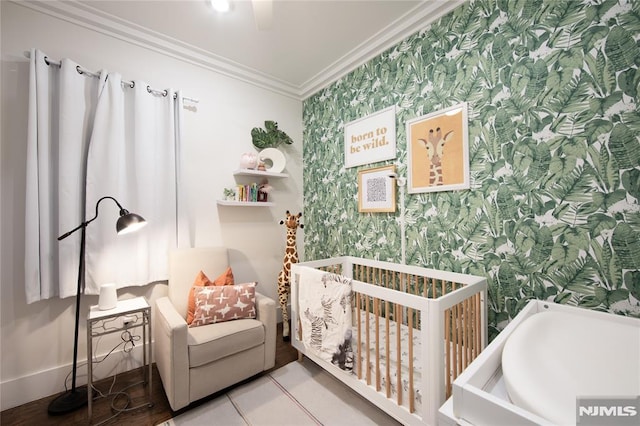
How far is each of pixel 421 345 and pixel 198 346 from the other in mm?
1326

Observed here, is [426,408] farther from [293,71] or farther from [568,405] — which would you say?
[293,71]

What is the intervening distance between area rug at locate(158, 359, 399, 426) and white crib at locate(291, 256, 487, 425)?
6.9 inches

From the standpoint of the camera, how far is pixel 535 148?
1513mm

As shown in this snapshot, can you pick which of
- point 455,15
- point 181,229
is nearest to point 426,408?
point 181,229

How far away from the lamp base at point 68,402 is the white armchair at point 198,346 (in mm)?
462

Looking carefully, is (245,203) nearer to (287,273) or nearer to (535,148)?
(287,273)

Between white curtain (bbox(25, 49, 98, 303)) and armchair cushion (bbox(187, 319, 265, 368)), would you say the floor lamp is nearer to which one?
white curtain (bbox(25, 49, 98, 303))

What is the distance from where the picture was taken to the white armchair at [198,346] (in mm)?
1590

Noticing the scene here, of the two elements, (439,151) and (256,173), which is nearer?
(439,151)

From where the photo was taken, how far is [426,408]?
4.13 feet

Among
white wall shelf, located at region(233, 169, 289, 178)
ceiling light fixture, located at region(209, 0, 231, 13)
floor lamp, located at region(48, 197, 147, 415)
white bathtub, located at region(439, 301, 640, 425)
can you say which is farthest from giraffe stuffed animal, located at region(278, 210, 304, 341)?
white bathtub, located at region(439, 301, 640, 425)

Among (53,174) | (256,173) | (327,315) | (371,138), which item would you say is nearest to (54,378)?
(53,174)

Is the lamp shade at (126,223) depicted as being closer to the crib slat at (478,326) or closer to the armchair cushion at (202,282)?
the armchair cushion at (202,282)

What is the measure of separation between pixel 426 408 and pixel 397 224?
51.6 inches
